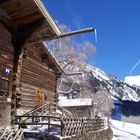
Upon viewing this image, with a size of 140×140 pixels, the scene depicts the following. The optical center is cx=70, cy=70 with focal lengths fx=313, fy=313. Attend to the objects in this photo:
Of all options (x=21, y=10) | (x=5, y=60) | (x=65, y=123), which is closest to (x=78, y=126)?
(x=65, y=123)

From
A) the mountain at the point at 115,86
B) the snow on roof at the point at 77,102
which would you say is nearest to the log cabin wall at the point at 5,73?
the snow on roof at the point at 77,102

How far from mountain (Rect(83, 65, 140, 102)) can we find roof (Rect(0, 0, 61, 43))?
265 feet

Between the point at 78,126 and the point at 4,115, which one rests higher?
the point at 4,115

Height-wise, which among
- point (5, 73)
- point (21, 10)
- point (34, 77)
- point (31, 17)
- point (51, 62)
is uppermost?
point (21, 10)

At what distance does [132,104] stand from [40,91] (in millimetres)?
59009

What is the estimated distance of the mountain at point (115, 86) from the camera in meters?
101

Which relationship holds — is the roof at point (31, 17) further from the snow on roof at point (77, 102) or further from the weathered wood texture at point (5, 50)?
the snow on roof at point (77, 102)

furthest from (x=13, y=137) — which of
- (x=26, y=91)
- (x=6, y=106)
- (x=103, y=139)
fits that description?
(x=103, y=139)

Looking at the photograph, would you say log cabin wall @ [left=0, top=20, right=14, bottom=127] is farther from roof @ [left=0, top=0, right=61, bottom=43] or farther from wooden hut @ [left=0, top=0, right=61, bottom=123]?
roof @ [left=0, top=0, right=61, bottom=43]

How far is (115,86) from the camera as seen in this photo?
362 feet

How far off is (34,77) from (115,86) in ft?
293

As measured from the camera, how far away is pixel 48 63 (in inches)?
1010

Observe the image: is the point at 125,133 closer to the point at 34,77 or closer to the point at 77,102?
the point at 77,102

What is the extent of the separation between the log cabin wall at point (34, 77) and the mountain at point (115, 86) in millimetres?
71337
